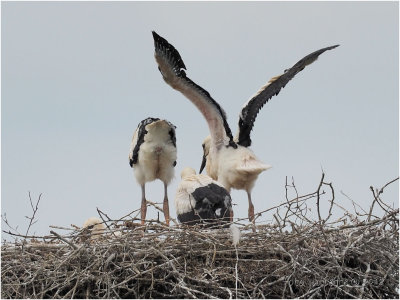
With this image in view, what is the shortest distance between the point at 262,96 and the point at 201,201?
176cm

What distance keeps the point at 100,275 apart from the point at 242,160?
2.57 meters

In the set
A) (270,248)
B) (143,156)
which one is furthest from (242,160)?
(270,248)

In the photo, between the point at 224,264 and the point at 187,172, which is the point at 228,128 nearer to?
the point at 187,172

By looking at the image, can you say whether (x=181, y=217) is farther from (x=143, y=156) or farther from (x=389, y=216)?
(x=389, y=216)

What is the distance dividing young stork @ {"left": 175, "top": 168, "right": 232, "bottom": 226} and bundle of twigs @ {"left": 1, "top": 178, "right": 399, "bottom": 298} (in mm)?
910

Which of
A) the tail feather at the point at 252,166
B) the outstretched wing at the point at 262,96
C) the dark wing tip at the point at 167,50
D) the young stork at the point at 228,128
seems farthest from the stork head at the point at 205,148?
the dark wing tip at the point at 167,50

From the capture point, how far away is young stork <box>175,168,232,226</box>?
6691mm

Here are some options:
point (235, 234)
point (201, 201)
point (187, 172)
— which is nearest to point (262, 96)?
point (187, 172)

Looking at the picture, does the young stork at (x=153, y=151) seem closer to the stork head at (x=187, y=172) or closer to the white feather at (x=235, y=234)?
the stork head at (x=187, y=172)

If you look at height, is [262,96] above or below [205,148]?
above

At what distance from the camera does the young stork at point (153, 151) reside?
24.8ft

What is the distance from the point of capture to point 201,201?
672 centimetres

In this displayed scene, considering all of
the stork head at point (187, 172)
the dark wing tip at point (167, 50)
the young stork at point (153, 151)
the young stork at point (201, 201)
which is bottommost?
the young stork at point (201, 201)

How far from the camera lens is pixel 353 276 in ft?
18.6
